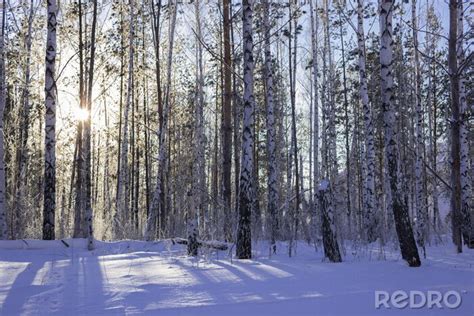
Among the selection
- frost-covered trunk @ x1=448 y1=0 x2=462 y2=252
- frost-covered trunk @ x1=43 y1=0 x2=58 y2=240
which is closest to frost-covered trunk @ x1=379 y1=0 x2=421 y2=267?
frost-covered trunk @ x1=448 y1=0 x2=462 y2=252

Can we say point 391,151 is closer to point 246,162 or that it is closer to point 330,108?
point 246,162

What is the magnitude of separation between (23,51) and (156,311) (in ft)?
47.5

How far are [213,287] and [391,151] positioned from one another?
2978 millimetres

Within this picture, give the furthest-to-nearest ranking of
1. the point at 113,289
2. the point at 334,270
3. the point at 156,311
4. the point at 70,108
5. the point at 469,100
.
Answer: the point at 469,100 → the point at 70,108 → the point at 334,270 → the point at 113,289 → the point at 156,311

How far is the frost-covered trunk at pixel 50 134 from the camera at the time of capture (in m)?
9.08

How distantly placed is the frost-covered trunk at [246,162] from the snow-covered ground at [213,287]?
32.1 inches

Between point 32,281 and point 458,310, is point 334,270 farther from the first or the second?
point 32,281

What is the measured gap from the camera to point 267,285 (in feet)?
13.4

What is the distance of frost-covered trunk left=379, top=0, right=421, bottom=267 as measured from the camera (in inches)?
215

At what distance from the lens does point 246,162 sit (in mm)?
6789

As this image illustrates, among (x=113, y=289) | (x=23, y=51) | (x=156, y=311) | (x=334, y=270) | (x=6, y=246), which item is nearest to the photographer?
(x=156, y=311)

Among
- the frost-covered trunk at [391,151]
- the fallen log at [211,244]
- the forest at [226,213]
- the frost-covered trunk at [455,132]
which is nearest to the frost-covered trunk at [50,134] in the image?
the forest at [226,213]

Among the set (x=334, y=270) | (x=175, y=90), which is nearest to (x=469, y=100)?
(x=175, y=90)

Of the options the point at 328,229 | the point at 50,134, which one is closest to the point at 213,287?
the point at 328,229
